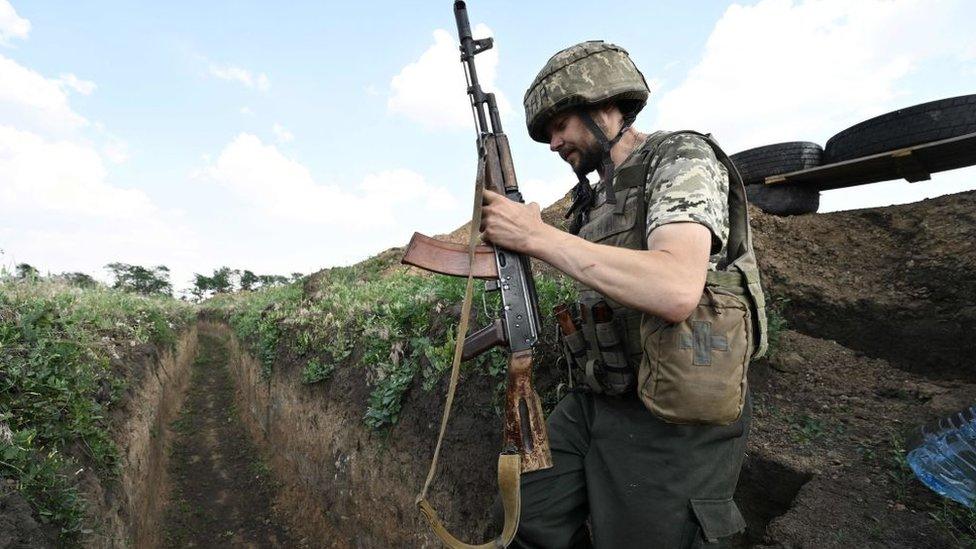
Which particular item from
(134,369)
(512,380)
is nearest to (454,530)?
(512,380)

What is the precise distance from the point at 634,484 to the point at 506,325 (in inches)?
37.0

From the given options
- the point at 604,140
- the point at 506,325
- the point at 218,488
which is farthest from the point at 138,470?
the point at 604,140

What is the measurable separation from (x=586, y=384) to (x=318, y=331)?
560 centimetres

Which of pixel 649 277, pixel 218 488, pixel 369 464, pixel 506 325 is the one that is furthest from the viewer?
pixel 218 488

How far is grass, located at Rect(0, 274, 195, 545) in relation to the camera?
9.98 ft

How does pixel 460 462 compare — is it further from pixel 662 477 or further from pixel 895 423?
pixel 895 423

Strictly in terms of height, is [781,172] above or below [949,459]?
above

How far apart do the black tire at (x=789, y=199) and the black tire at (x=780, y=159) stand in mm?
268

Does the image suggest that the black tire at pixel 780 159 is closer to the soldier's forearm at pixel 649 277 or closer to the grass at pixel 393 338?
the grass at pixel 393 338

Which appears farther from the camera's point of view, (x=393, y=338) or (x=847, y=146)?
(x=847, y=146)

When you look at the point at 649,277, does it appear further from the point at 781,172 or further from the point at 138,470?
the point at 138,470

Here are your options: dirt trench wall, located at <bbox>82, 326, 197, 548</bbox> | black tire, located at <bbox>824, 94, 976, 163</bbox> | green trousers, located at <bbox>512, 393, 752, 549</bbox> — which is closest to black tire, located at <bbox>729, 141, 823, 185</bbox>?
black tire, located at <bbox>824, 94, 976, 163</bbox>

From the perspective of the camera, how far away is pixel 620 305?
2.15m

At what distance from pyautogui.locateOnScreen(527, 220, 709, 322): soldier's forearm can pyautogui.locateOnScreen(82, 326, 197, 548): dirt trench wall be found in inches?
163
